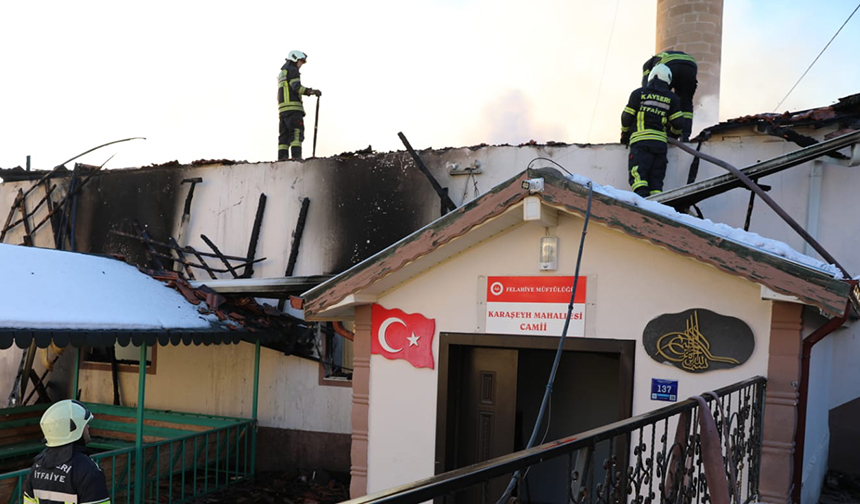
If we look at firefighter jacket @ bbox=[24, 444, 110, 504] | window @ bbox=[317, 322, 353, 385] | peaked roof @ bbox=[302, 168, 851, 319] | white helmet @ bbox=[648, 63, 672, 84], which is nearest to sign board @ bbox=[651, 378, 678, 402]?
peaked roof @ bbox=[302, 168, 851, 319]

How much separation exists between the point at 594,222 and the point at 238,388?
7.51 m

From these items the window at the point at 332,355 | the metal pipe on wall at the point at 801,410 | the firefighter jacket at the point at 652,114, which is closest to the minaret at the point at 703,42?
the firefighter jacket at the point at 652,114

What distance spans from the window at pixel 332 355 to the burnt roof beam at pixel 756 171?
5.38m

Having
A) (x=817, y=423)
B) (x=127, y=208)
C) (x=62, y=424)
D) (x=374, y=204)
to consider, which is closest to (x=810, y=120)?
(x=817, y=423)

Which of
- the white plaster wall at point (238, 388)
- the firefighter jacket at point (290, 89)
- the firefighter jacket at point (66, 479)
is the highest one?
the firefighter jacket at point (290, 89)

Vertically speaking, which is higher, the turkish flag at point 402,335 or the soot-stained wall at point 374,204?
the soot-stained wall at point 374,204

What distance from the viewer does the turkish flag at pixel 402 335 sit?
22.2ft

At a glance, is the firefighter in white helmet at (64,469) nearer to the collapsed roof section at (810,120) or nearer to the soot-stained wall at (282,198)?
the soot-stained wall at (282,198)

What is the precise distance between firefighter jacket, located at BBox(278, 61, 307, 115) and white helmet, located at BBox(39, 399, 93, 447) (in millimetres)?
9623

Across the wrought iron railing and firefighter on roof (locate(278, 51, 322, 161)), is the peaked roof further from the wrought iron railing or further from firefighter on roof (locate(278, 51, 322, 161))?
firefighter on roof (locate(278, 51, 322, 161))

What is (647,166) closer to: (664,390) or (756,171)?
(756,171)

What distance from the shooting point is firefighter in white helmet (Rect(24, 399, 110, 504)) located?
4.41 metres

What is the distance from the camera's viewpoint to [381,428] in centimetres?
694

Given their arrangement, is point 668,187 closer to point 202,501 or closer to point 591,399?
point 591,399
